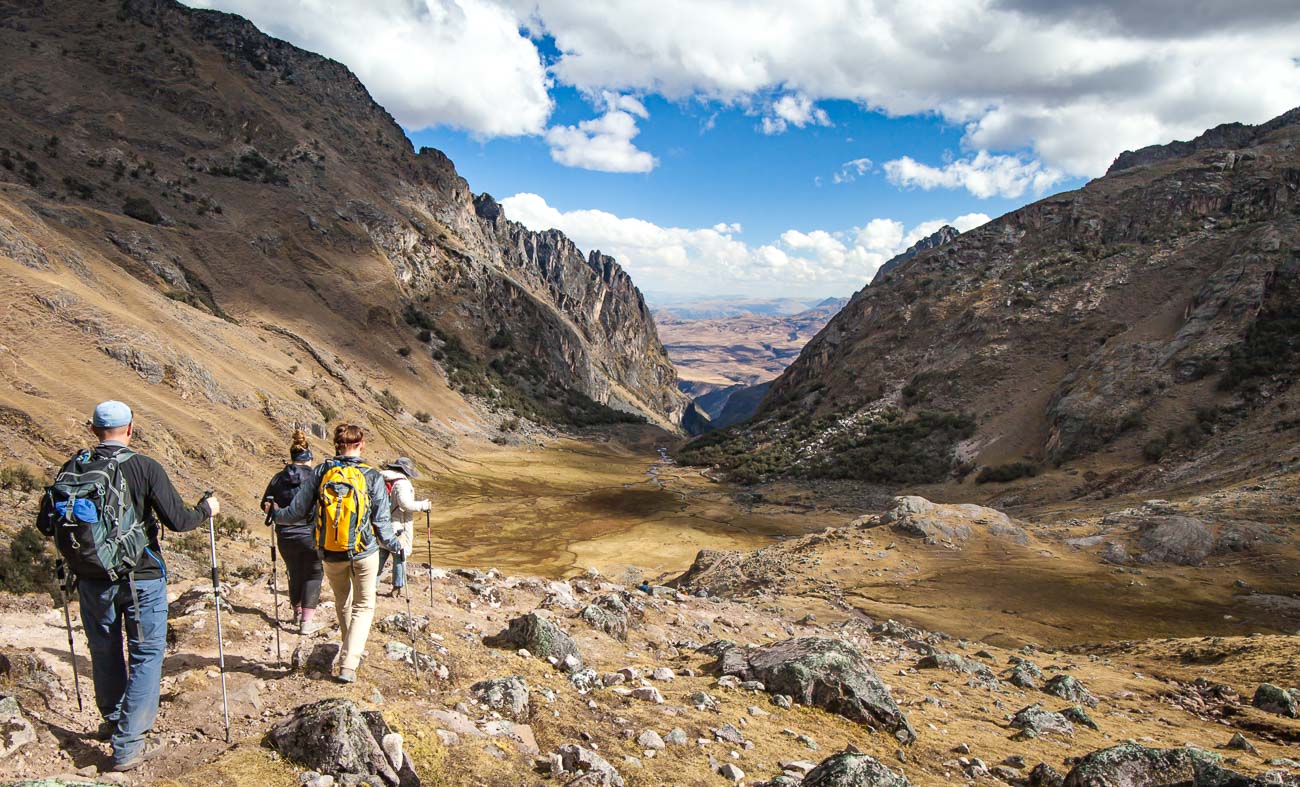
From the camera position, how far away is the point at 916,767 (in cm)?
666

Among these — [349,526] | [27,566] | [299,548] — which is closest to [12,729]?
[349,526]

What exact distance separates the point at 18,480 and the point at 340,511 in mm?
13222

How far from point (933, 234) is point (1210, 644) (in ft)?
551

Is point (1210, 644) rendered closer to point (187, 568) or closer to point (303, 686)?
point (303, 686)

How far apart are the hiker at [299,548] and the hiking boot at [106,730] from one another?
7.28 feet

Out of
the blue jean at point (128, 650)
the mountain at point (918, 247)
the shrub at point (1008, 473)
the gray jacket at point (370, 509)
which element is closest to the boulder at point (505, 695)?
the gray jacket at point (370, 509)

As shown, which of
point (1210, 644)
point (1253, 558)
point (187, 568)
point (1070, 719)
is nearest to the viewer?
point (1070, 719)

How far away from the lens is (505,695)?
20.9 feet

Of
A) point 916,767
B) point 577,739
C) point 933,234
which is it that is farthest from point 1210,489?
point 933,234

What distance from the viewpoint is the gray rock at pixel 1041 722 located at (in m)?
8.25

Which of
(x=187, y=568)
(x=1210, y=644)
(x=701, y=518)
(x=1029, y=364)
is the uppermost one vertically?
(x=1029, y=364)

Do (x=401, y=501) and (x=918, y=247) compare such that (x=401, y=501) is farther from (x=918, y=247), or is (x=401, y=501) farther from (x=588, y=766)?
(x=918, y=247)

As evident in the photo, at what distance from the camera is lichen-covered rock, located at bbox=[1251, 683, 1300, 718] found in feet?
31.1

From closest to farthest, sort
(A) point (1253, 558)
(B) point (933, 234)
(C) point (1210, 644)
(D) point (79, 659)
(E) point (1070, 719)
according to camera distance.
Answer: (D) point (79, 659) < (E) point (1070, 719) < (C) point (1210, 644) < (A) point (1253, 558) < (B) point (933, 234)
